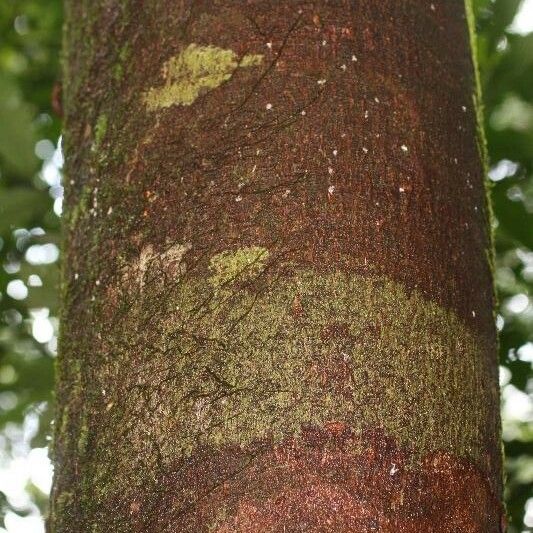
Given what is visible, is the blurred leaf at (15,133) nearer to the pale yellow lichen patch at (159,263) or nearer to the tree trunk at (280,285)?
the tree trunk at (280,285)

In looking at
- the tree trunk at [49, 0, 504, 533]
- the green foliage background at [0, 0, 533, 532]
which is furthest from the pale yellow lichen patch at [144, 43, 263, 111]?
the green foliage background at [0, 0, 533, 532]

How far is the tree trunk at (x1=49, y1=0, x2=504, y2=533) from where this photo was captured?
0.78 m

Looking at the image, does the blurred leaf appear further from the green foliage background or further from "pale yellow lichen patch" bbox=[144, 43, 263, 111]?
"pale yellow lichen patch" bbox=[144, 43, 263, 111]

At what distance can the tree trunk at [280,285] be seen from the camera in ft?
2.54

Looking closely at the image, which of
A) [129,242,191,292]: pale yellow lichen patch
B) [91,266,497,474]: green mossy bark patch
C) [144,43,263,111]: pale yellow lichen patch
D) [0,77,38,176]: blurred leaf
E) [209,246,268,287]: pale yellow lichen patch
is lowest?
[91,266,497,474]: green mossy bark patch

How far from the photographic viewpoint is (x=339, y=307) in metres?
0.82

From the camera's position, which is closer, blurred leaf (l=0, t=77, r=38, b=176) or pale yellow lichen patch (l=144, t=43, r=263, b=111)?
pale yellow lichen patch (l=144, t=43, r=263, b=111)

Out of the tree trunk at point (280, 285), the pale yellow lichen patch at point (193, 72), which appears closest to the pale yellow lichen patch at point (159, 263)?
the tree trunk at point (280, 285)

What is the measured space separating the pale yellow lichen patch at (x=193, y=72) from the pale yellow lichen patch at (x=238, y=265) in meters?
0.22

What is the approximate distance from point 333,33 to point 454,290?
1.16 feet

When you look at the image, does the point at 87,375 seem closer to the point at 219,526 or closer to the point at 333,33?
the point at 219,526

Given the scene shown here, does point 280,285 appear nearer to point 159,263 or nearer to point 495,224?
point 159,263

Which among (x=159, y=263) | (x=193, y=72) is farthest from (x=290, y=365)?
(x=193, y=72)

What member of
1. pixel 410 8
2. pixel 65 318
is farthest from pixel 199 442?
pixel 410 8
